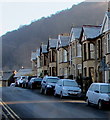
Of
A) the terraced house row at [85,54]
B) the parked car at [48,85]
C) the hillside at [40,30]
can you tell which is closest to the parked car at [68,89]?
the terraced house row at [85,54]

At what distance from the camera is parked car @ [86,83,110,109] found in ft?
53.5

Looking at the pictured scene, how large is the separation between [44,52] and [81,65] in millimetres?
23499

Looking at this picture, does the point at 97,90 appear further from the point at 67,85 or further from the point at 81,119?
the point at 67,85

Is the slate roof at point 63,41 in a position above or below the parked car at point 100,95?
above

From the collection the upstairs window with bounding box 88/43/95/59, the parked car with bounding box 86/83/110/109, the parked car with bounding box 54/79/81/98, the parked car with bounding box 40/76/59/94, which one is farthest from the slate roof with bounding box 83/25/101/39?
the parked car with bounding box 86/83/110/109

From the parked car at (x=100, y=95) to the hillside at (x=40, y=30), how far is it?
40.9m

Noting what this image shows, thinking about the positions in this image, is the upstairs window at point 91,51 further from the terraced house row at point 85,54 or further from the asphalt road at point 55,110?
the asphalt road at point 55,110

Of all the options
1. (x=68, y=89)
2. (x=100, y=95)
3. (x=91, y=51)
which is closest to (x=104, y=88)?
(x=100, y=95)

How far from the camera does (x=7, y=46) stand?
104938 millimetres

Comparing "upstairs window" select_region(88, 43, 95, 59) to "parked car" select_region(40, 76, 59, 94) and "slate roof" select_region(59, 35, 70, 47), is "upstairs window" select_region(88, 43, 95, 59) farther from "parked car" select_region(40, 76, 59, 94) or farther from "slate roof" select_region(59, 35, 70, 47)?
"slate roof" select_region(59, 35, 70, 47)

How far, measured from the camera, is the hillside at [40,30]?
67.2 metres

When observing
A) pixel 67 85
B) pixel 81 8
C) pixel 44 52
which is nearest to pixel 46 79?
pixel 67 85

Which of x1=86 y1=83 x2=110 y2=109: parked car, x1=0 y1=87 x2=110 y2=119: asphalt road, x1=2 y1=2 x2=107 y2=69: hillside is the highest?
x1=2 y1=2 x2=107 y2=69: hillside

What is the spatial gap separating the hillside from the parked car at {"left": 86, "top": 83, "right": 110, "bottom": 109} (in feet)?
134
